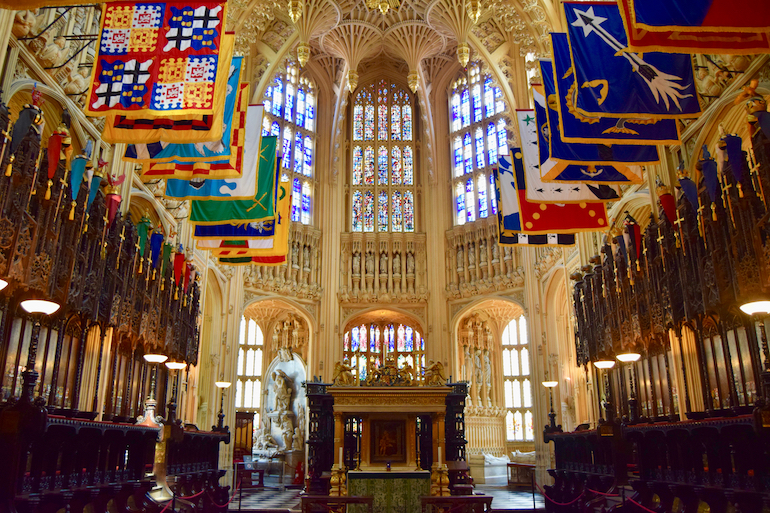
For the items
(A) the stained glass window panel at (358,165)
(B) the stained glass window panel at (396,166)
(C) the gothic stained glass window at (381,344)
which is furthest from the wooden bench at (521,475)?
(A) the stained glass window panel at (358,165)

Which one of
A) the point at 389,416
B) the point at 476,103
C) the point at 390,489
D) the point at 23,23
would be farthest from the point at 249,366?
the point at 23,23

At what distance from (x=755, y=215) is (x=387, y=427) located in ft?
29.9

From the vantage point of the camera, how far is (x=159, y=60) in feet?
31.8

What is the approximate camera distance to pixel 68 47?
523 inches

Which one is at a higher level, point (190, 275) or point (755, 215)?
point (190, 275)

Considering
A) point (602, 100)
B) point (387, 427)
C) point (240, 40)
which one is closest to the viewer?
point (602, 100)

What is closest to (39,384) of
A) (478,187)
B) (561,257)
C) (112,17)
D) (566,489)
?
(112,17)

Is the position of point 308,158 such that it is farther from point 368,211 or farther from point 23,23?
point 23,23

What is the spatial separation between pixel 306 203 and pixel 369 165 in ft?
13.4

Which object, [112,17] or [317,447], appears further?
[317,447]

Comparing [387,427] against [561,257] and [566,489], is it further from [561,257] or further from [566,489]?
[561,257]

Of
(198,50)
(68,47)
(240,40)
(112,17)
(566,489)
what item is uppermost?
(240,40)

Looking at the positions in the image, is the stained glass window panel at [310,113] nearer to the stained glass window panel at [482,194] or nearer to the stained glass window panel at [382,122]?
the stained glass window panel at [382,122]

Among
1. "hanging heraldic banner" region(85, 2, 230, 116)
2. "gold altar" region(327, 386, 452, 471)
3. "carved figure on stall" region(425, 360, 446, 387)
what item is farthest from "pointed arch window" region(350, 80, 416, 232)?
"hanging heraldic banner" region(85, 2, 230, 116)
